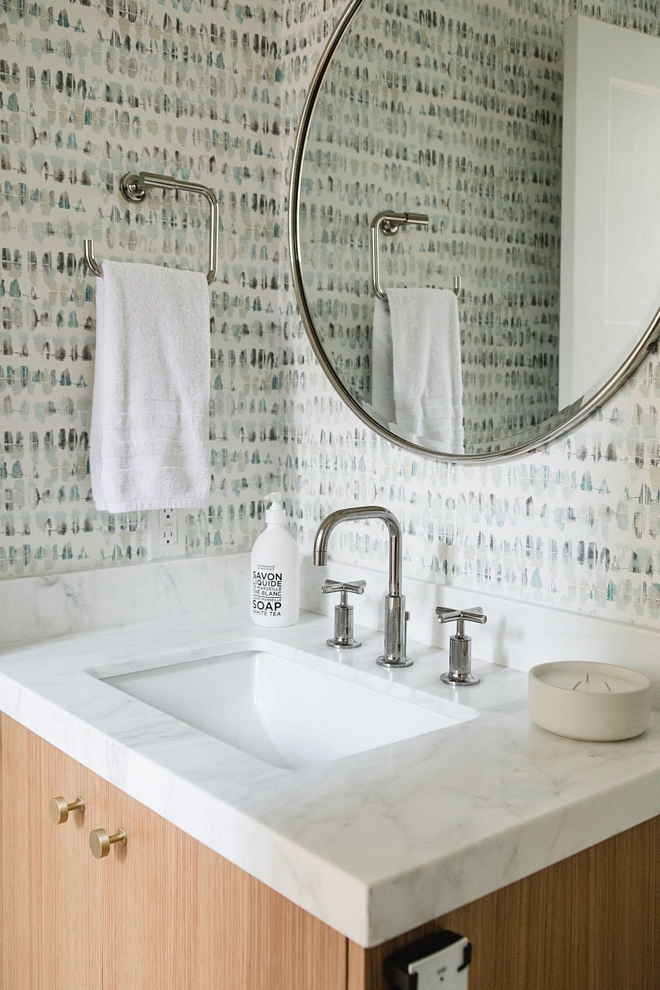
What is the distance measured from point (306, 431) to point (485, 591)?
500 millimetres

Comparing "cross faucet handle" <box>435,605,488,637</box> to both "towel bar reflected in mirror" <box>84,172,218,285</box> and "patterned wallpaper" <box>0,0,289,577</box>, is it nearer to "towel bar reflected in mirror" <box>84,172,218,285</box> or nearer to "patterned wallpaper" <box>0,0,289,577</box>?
"patterned wallpaper" <box>0,0,289,577</box>

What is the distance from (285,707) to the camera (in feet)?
4.52

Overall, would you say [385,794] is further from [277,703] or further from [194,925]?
[277,703]

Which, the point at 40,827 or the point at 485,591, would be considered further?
the point at 485,591

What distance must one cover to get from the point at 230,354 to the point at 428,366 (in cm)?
43

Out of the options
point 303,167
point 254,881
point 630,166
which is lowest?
point 254,881

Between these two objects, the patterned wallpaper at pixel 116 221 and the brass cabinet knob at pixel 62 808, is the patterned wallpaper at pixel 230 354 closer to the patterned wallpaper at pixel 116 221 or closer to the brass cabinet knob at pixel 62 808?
the patterned wallpaper at pixel 116 221

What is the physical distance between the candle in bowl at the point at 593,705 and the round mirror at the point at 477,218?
1.12 feet

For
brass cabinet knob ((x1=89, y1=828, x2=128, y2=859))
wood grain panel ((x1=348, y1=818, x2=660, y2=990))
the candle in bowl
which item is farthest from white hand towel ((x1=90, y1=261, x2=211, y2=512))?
wood grain panel ((x1=348, y1=818, x2=660, y2=990))

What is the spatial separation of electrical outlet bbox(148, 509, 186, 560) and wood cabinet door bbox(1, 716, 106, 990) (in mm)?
417

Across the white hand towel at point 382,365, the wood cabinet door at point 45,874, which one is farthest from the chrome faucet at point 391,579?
the wood cabinet door at point 45,874

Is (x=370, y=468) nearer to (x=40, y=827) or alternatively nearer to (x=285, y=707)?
(x=285, y=707)

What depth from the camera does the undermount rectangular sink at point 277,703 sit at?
1241 millimetres

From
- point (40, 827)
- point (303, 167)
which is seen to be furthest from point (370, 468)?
point (40, 827)
